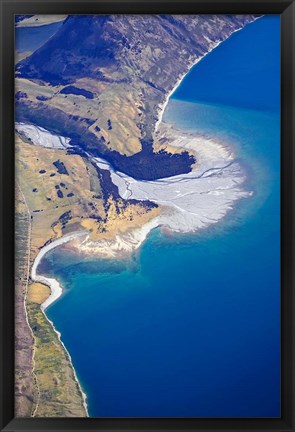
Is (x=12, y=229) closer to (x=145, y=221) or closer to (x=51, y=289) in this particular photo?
(x=51, y=289)

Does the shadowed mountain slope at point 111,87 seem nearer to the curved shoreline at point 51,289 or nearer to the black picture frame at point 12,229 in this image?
the black picture frame at point 12,229

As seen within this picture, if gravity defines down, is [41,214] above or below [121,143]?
below

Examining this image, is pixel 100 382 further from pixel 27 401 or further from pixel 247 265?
pixel 247 265

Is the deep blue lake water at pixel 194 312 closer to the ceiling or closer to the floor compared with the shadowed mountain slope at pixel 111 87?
closer to the floor

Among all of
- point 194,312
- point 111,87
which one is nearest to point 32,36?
point 111,87

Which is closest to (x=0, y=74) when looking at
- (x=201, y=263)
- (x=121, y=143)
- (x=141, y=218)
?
(x=121, y=143)

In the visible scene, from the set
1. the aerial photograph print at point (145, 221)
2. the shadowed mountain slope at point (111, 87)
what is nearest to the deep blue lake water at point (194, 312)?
the aerial photograph print at point (145, 221)
